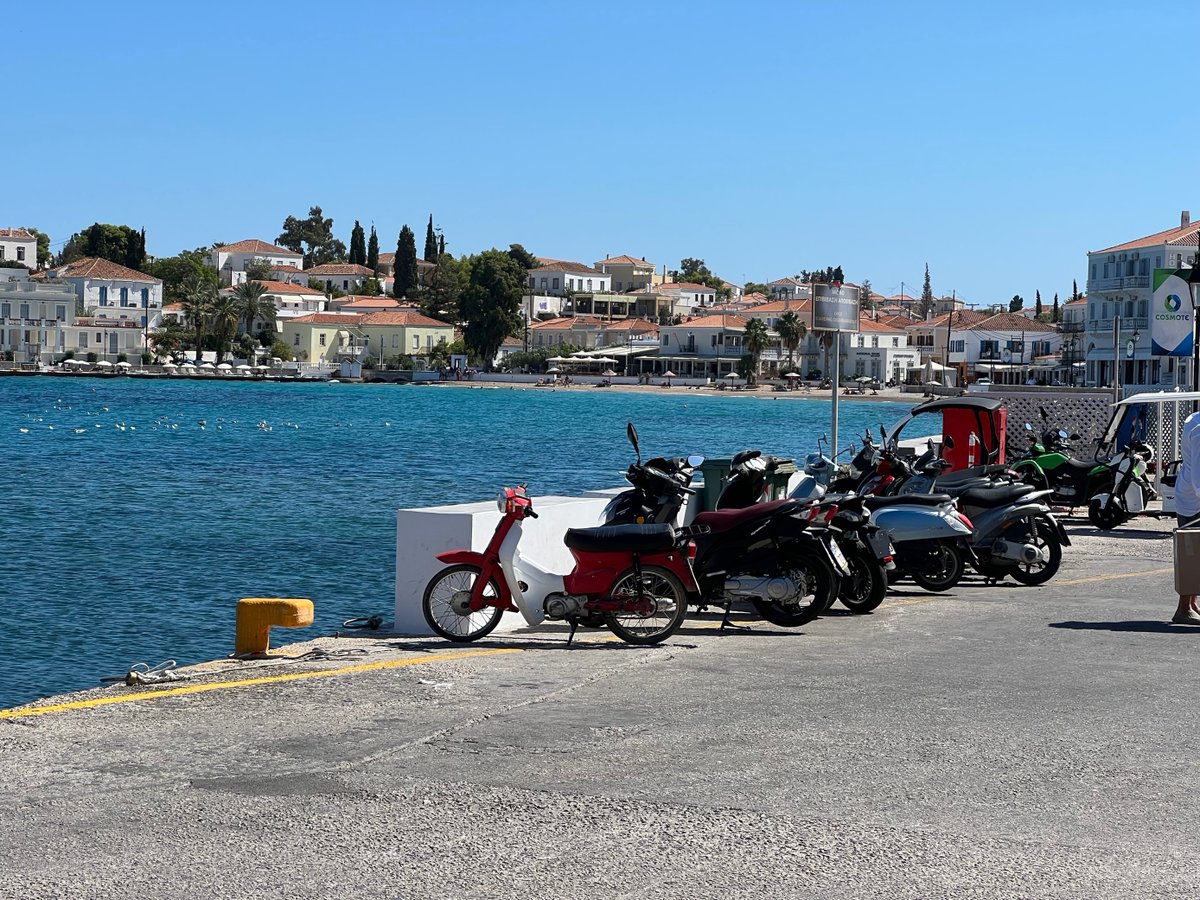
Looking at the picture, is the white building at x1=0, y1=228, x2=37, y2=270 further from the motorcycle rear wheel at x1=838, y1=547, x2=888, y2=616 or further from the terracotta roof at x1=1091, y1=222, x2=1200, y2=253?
the motorcycle rear wheel at x1=838, y1=547, x2=888, y2=616

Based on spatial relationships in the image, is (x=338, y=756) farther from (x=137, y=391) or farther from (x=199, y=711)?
(x=137, y=391)

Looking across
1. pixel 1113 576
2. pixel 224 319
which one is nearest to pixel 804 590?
pixel 1113 576

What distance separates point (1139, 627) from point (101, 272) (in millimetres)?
160993

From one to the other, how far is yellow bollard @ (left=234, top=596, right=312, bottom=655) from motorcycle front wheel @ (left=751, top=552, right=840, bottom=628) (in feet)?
10.9

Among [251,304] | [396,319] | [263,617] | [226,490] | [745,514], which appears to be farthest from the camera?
[396,319]

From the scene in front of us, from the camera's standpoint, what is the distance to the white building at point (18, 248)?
17762 centimetres

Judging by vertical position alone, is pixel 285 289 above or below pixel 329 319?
above

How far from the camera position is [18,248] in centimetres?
17850

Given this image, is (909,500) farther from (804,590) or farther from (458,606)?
(458,606)

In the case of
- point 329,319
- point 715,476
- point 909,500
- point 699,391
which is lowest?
point 909,500

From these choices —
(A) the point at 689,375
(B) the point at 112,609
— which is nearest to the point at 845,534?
(B) the point at 112,609

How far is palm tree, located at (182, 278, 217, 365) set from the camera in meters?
157

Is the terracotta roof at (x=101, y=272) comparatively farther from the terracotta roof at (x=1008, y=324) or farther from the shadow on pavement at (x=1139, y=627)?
the shadow on pavement at (x=1139, y=627)

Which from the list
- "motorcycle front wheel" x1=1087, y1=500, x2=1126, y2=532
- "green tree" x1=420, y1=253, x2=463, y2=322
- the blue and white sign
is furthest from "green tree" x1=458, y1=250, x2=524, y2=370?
"motorcycle front wheel" x1=1087, y1=500, x2=1126, y2=532
